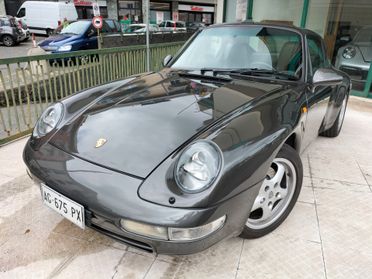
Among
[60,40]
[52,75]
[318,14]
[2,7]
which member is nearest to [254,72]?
[52,75]

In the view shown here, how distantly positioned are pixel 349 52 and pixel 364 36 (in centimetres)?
44

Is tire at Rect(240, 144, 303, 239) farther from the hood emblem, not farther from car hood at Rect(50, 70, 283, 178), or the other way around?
the hood emblem

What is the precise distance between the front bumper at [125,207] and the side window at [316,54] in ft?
5.91

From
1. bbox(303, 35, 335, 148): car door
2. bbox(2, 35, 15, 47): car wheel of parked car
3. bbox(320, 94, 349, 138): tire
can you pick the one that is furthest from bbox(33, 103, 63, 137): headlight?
bbox(2, 35, 15, 47): car wheel of parked car

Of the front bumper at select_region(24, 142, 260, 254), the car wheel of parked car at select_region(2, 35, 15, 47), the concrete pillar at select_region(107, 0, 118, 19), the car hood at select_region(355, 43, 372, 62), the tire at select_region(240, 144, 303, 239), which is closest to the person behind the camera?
the front bumper at select_region(24, 142, 260, 254)

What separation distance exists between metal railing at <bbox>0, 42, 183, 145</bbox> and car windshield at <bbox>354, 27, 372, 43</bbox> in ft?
16.4

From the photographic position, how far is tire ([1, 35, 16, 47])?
18.8m

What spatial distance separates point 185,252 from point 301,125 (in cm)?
140

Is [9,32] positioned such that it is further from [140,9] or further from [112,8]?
[140,9]

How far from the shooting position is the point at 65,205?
1762mm

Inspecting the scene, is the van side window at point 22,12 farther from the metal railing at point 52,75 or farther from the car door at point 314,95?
the car door at point 314,95

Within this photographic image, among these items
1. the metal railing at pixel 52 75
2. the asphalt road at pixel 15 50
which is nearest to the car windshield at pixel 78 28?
the asphalt road at pixel 15 50

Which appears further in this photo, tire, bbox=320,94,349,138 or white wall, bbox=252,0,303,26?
white wall, bbox=252,0,303,26

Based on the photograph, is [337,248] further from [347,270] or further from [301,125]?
[301,125]
